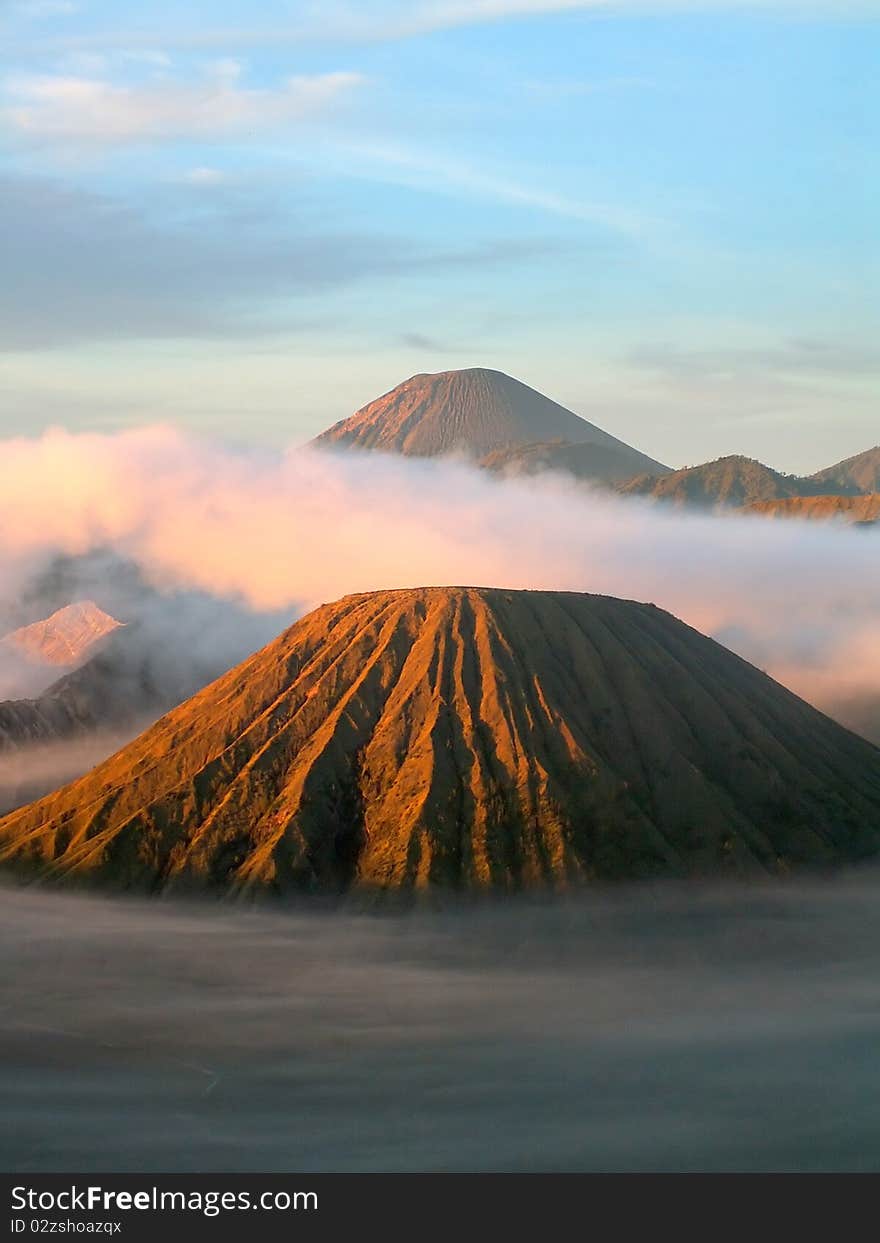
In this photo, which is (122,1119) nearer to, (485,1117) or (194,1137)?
(194,1137)
